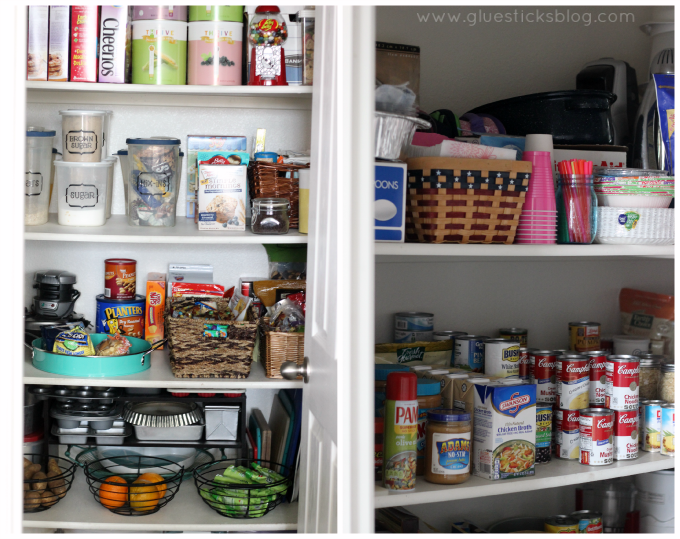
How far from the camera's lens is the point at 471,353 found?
1.73 m

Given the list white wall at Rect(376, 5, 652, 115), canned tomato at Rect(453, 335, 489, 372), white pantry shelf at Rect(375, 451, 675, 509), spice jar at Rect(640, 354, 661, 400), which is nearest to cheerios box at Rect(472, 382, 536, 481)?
white pantry shelf at Rect(375, 451, 675, 509)

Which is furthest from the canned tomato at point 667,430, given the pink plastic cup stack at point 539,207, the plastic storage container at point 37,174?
the plastic storage container at point 37,174

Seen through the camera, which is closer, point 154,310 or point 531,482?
point 531,482

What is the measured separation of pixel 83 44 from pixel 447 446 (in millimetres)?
1345

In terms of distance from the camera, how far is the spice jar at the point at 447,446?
1386mm

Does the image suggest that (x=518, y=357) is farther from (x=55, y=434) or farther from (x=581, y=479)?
(x=55, y=434)

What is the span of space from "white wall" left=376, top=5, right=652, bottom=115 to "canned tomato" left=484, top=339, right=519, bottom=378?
765 millimetres

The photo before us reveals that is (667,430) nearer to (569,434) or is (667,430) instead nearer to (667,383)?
(667,383)

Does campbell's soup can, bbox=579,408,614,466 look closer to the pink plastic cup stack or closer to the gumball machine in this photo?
the pink plastic cup stack

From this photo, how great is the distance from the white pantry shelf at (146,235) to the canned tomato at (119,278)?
0.15 meters

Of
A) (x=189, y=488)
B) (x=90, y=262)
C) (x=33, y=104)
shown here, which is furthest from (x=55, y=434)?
(x=33, y=104)

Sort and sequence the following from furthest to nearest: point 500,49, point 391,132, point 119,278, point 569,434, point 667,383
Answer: point 500,49 → point 119,278 → point 667,383 → point 569,434 → point 391,132

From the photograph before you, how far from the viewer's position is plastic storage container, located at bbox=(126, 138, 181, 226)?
1.71m

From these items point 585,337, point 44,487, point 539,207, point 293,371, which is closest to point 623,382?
point 585,337
